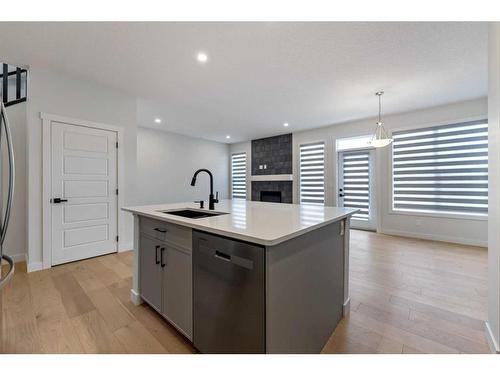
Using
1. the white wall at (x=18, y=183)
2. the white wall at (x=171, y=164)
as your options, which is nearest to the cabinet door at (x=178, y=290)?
the white wall at (x=18, y=183)

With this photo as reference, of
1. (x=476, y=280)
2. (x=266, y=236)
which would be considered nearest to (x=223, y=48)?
(x=266, y=236)

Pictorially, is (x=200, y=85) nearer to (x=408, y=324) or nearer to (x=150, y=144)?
(x=150, y=144)

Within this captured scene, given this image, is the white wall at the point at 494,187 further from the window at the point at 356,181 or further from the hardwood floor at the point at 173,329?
the window at the point at 356,181

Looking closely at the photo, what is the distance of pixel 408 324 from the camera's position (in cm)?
177

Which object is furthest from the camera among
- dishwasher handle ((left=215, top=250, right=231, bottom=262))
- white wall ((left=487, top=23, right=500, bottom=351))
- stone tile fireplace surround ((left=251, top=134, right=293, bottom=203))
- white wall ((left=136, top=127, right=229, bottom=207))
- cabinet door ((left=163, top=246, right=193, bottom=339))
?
stone tile fireplace surround ((left=251, top=134, right=293, bottom=203))

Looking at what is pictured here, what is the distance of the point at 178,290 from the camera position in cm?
157

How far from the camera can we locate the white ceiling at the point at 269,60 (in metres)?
2.10

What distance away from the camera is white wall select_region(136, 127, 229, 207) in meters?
5.68

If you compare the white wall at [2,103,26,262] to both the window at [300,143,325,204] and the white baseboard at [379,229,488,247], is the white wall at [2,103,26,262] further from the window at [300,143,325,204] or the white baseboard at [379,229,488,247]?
the white baseboard at [379,229,488,247]

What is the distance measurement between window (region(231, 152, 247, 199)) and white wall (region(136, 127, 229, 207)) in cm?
51

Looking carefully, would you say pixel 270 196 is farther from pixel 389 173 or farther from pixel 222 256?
pixel 222 256

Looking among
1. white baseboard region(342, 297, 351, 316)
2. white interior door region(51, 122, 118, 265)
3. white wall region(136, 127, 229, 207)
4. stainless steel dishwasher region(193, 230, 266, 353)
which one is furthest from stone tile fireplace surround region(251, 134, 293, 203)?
stainless steel dishwasher region(193, 230, 266, 353)

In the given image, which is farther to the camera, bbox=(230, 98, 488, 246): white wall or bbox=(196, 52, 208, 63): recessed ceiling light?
bbox=(230, 98, 488, 246): white wall

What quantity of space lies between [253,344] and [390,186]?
4.76 meters
